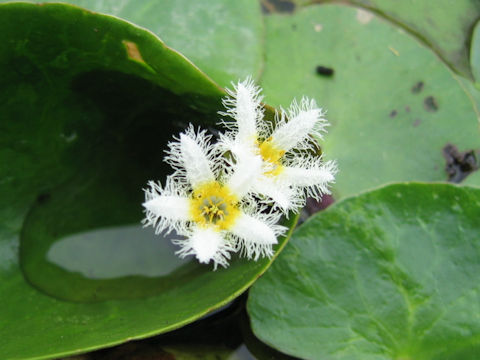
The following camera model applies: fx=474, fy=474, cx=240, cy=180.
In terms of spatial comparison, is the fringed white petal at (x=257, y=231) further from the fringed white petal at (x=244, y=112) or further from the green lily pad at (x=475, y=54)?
the green lily pad at (x=475, y=54)

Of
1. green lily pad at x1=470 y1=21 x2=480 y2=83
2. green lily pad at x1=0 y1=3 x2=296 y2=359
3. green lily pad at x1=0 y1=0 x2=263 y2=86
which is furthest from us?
green lily pad at x1=470 y1=21 x2=480 y2=83

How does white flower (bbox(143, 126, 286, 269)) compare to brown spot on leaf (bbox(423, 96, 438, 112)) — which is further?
brown spot on leaf (bbox(423, 96, 438, 112))

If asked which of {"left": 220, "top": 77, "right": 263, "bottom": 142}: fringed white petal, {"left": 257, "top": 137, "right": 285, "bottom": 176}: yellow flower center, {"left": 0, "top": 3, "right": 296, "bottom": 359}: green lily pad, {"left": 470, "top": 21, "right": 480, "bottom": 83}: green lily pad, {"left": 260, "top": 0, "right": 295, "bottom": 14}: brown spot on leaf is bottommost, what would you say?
{"left": 0, "top": 3, "right": 296, "bottom": 359}: green lily pad

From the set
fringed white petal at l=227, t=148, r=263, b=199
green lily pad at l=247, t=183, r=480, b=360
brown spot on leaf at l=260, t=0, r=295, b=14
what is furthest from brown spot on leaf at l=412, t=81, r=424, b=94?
fringed white petal at l=227, t=148, r=263, b=199

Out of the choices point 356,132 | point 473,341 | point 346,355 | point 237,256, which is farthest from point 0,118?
point 473,341

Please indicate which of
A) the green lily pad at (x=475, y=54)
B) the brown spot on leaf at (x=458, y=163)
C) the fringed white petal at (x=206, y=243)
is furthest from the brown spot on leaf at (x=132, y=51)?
the green lily pad at (x=475, y=54)

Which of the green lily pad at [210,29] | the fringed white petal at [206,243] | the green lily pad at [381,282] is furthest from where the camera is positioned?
the green lily pad at [210,29]

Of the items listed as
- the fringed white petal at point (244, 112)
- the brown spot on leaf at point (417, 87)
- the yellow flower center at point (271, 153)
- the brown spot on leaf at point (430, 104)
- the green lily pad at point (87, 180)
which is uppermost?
the brown spot on leaf at point (417, 87)

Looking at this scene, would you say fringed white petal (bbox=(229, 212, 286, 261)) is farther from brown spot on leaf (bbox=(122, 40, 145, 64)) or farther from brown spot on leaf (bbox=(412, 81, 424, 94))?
brown spot on leaf (bbox=(412, 81, 424, 94))
